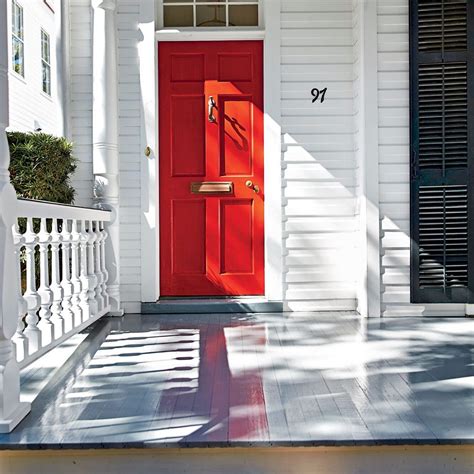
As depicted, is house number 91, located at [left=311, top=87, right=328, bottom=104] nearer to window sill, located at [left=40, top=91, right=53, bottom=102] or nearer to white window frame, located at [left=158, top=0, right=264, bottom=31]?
white window frame, located at [left=158, top=0, right=264, bottom=31]

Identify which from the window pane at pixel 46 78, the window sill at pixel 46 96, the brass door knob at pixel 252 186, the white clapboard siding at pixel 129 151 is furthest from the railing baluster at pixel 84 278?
the window pane at pixel 46 78

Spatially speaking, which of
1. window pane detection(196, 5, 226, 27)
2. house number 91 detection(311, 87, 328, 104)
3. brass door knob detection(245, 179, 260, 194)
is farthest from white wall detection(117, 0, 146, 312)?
house number 91 detection(311, 87, 328, 104)

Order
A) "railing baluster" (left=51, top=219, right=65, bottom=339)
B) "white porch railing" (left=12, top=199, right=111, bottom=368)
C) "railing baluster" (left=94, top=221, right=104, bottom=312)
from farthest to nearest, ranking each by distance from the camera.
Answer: "railing baluster" (left=94, top=221, right=104, bottom=312)
"railing baluster" (left=51, top=219, right=65, bottom=339)
"white porch railing" (left=12, top=199, right=111, bottom=368)

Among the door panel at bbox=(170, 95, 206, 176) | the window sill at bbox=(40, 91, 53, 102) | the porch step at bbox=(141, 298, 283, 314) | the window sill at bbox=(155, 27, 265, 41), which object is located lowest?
the porch step at bbox=(141, 298, 283, 314)

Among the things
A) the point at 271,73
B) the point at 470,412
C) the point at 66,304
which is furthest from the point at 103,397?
the point at 271,73

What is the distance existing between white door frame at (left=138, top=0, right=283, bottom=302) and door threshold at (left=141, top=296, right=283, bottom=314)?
66 millimetres

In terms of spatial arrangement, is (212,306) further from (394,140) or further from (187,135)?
(394,140)

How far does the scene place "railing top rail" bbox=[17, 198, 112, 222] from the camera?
3.08 m

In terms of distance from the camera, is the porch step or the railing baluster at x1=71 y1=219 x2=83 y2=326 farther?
the porch step

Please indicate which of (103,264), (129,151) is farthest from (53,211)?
(129,151)

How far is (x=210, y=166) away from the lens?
5.83m

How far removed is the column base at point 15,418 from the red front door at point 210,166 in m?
3.11

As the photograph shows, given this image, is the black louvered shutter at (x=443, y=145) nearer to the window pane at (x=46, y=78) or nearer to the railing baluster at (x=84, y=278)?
the railing baluster at (x=84, y=278)

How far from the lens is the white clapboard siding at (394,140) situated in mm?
5461
